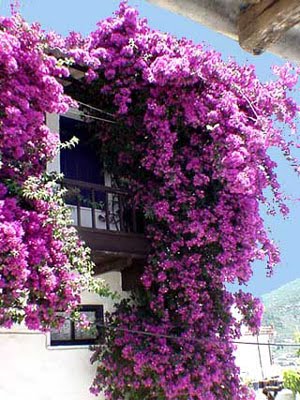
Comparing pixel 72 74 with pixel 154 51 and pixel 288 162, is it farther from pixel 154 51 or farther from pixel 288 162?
pixel 288 162

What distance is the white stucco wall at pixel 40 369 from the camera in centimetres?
763

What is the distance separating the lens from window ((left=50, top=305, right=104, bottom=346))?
8500mm

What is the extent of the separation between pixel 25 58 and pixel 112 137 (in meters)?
2.73

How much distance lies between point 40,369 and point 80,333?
1.04 meters

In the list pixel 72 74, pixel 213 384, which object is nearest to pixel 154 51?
pixel 72 74

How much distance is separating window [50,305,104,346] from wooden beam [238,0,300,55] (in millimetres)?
7067

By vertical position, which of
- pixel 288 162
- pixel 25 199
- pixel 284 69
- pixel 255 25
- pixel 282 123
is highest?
pixel 284 69

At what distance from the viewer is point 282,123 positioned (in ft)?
30.6

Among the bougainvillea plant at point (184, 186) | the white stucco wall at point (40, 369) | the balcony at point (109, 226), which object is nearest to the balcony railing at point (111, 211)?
the balcony at point (109, 226)

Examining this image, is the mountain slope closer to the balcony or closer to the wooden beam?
the balcony

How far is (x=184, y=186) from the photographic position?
8805 millimetres

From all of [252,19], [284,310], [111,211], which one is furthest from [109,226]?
[284,310]

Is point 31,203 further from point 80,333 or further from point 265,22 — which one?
point 265,22

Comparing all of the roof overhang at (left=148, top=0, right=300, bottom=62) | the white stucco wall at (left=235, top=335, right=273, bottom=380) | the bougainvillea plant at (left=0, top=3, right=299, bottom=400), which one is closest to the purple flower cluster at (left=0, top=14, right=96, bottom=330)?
the bougainvillea plant at (left=0, top=3, right=299, bottom=400)
